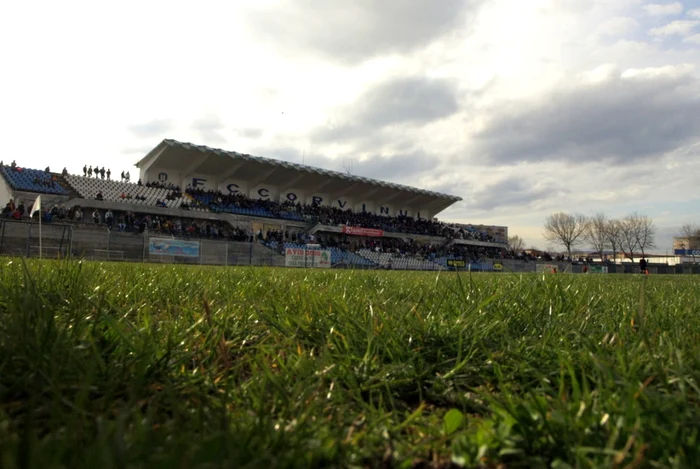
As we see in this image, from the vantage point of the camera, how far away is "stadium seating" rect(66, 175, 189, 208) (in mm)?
37344

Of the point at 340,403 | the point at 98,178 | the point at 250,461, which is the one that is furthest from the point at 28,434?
the point at 98,178

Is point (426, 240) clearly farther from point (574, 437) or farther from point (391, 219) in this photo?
point (574, 437)

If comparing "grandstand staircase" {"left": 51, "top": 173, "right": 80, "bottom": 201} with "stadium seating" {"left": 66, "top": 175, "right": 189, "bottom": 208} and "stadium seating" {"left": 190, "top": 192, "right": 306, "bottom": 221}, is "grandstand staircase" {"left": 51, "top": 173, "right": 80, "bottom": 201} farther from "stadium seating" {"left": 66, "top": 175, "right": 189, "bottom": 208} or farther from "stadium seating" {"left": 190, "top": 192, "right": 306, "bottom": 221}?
"stadium seating" {"left": 190, "top": 192, "right": 306, "bottom": 221}

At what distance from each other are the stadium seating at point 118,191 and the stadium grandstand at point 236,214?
8 cm

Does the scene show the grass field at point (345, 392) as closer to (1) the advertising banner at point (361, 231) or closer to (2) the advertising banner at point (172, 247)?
(2) the advertising banner at point (172, 247)

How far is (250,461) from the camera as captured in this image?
1.07 meters

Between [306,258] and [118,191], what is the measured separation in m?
20.1

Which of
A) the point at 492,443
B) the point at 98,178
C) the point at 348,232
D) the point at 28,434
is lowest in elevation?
the point at 492,443

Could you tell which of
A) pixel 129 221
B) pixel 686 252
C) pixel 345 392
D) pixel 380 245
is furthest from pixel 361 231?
pixel 686 252

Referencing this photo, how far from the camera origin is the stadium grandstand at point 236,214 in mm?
26859

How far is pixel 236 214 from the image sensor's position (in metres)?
44.5

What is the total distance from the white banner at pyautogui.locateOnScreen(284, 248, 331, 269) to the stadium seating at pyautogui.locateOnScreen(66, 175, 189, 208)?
16.1 meters

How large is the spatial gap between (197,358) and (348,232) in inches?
1983

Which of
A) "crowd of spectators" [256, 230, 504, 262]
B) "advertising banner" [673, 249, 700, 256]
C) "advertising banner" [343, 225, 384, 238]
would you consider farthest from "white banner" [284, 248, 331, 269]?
"advertising banner" [673, 249, 700, 256]
